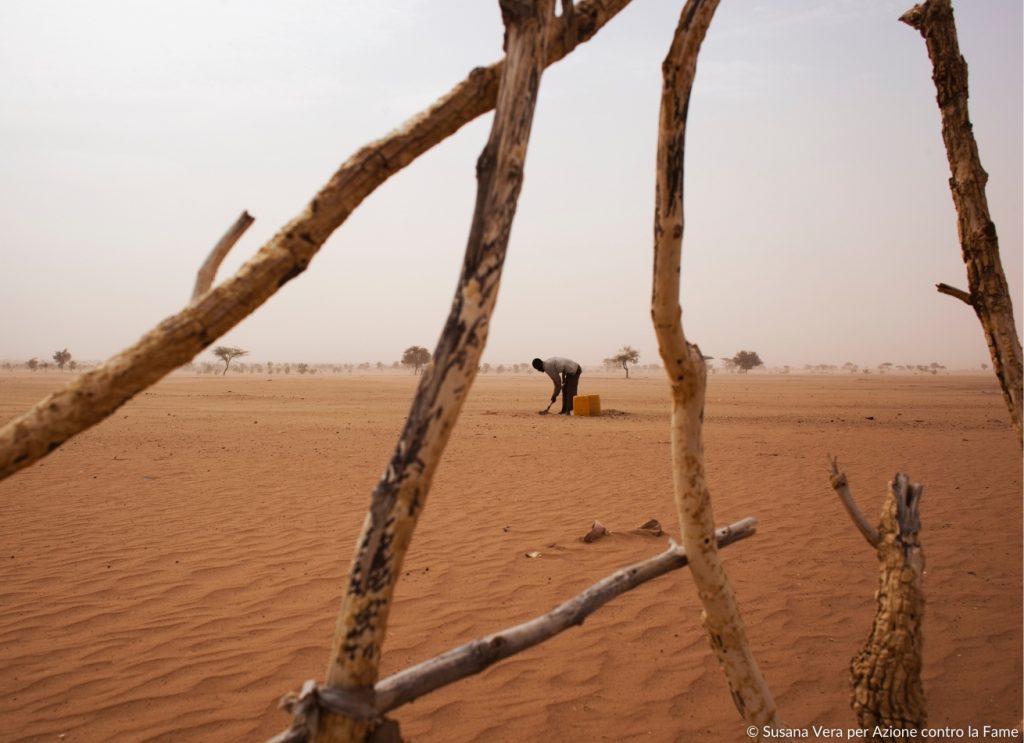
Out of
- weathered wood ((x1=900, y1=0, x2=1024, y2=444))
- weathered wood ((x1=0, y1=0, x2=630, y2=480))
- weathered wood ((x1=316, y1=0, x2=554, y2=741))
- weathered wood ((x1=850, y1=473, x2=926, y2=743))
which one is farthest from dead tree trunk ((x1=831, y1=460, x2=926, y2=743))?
weathered wood ((x1=0, y1=0, x2=630, y2=480))

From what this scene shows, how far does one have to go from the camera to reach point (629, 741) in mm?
3201

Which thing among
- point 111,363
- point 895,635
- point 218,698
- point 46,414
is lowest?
point 218,698

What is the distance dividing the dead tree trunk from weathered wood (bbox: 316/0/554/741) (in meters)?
1.79

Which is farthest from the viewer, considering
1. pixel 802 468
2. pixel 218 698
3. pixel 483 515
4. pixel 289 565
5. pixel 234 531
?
pixel 802 468

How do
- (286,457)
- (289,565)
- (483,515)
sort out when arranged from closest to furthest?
1. (289,565)
2. (483,515)
3. (286,457)

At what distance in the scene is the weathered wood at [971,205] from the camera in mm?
3174

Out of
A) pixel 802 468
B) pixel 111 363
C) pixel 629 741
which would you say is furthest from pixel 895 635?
pixel 802 468

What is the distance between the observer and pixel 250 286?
1.71 metres

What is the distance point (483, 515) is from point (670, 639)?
354cm

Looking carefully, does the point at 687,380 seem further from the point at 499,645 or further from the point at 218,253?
the point at 218,253

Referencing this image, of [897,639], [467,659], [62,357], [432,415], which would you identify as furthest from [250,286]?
[62,357]

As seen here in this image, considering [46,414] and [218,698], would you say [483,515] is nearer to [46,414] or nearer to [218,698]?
[218,698]

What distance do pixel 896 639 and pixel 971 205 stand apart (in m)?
2.27

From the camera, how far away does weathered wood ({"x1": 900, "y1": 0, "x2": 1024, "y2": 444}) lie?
317 cm
